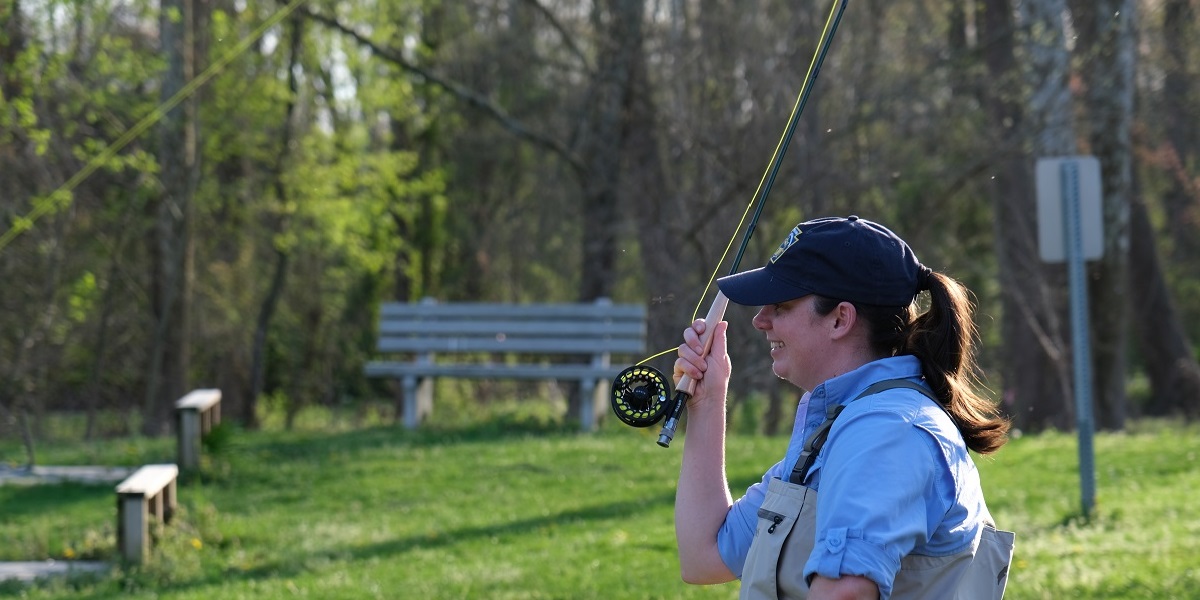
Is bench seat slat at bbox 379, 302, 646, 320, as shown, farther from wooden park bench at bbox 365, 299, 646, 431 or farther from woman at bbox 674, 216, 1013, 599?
woman at bbox 674, 216, 1013, 599

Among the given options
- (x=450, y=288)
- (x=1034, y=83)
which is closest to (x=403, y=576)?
(x=1034, y=83)

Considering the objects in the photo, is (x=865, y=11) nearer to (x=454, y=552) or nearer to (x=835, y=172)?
(x=835, y=172)

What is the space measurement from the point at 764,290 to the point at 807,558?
1.69 feet

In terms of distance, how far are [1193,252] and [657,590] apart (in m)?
20.2

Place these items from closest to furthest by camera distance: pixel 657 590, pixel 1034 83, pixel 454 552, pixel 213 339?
pixel 657 590 → pixel 454 552 → pixel 1034 83 → pixel 213 339

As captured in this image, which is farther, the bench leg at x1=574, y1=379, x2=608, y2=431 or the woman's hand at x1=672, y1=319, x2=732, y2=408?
the bench leg at x1=574, y1=379, x2=608, y2=431

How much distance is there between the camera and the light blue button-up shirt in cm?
213

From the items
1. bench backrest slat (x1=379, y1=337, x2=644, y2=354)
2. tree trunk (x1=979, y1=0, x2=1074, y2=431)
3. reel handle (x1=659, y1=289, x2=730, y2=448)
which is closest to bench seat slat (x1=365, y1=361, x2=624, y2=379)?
bench backrest slat (x1=379, y1=337, x2=644, y2=354)

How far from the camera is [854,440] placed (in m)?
2.23

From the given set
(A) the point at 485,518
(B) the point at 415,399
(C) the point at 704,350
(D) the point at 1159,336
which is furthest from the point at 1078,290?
(D) the point at 1159,336

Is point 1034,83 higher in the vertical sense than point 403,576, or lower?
higher

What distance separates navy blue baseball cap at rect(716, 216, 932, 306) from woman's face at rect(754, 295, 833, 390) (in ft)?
0.13

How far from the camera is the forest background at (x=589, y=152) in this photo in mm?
13453

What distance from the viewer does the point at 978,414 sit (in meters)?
2.64
